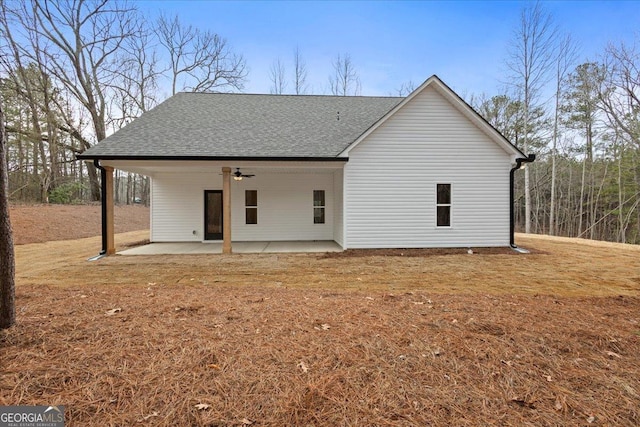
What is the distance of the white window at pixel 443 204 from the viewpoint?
31.3 feet

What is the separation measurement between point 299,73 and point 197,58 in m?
8.26

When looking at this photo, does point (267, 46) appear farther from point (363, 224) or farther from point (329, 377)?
point (329, 377)

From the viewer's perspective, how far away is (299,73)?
2333 cm

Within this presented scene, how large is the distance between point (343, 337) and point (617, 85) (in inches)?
862

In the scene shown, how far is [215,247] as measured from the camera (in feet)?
34.0

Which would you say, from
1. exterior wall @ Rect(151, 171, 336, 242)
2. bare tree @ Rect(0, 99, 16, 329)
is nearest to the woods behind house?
exterior wall @ Rect(151, 171, 336, 242)

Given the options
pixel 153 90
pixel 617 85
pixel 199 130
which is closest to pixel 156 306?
pixel 199 130

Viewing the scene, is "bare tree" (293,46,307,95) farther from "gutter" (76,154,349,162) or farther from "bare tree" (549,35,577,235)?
"bare tree" (549,35,577,235)

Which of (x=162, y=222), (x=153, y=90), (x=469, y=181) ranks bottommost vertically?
(x=162, y=222)

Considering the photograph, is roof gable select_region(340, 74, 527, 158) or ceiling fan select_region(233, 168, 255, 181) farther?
ceiling fan select_region(233, 168, 255, 181)

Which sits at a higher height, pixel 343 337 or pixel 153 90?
pixel 153 90

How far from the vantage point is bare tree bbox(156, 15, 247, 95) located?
23062mm

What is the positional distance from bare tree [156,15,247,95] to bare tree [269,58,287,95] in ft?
6.87

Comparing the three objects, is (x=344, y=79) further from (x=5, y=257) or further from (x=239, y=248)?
(x=5, y=257)
